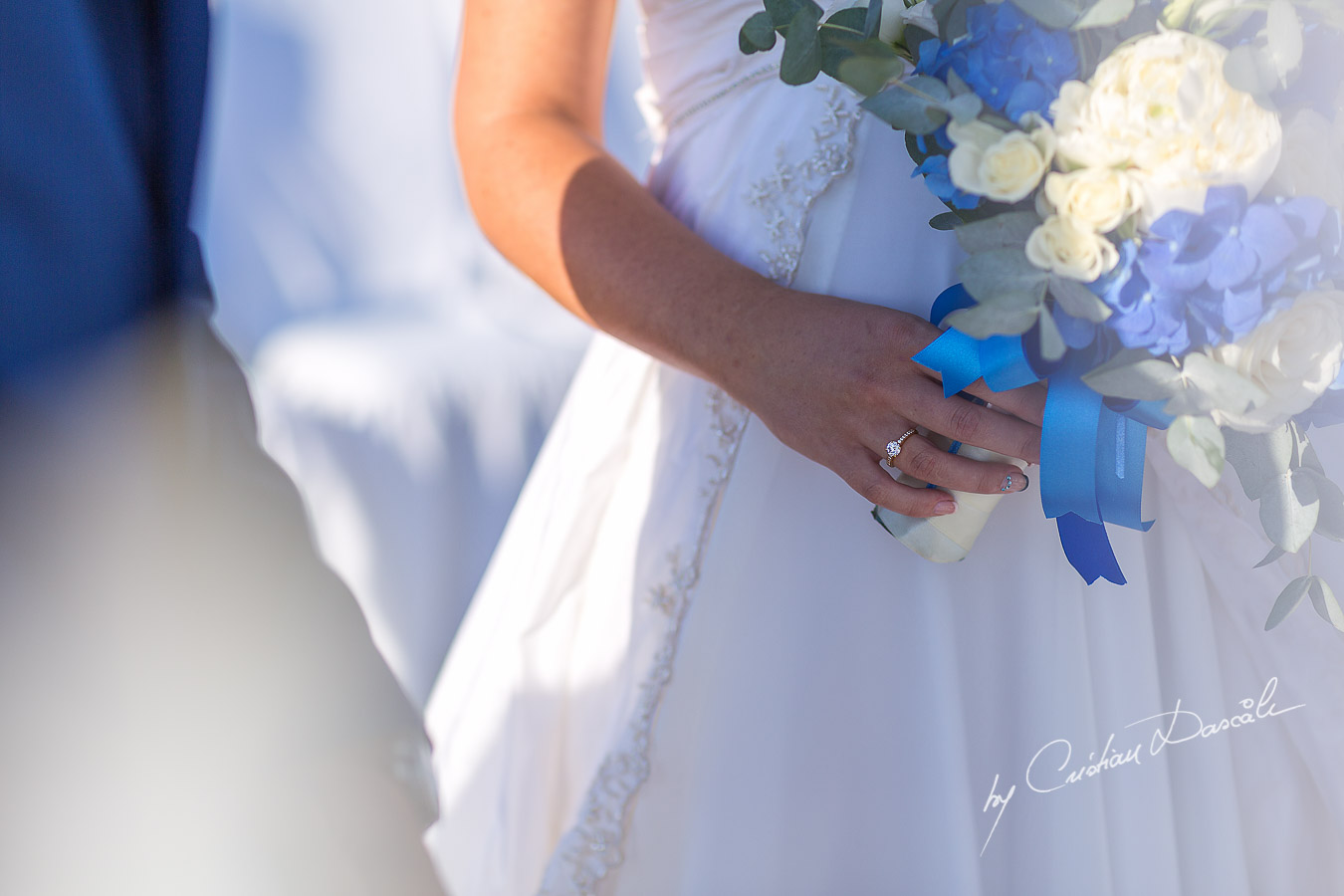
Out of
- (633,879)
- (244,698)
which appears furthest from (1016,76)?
(244,698)

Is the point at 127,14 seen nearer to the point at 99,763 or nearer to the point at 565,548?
the point at 99,763

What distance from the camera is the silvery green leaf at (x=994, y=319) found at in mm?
588

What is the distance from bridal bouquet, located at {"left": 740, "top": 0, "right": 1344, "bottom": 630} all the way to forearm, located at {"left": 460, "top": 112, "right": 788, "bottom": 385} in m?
0.23

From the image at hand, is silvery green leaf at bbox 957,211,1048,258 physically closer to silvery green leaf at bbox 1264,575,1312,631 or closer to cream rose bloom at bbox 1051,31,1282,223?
cream rose bloom at bbox 1051,31,1282,223

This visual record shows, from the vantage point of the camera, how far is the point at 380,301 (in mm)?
2850

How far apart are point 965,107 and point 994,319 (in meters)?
0.15

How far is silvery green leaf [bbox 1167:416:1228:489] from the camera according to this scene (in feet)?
2.01

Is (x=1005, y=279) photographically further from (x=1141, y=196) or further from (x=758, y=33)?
(x=758, y=33)

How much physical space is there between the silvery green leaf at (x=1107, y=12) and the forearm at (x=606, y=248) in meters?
0.32

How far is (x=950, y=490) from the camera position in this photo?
767 millimetres

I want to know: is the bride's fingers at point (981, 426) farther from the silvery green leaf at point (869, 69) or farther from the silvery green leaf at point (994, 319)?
the silvery green leaf at point (869, 69)

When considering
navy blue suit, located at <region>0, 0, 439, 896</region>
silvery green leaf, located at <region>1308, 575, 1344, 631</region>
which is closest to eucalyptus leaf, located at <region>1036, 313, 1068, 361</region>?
silvery green leaf, located at <region>1308, 575, 1344, 631</region>

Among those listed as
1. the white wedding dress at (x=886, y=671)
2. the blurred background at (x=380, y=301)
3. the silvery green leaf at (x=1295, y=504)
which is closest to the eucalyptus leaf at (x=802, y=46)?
the white wedding dress at (x=886, y=671)

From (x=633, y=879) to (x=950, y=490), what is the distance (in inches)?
20.4
